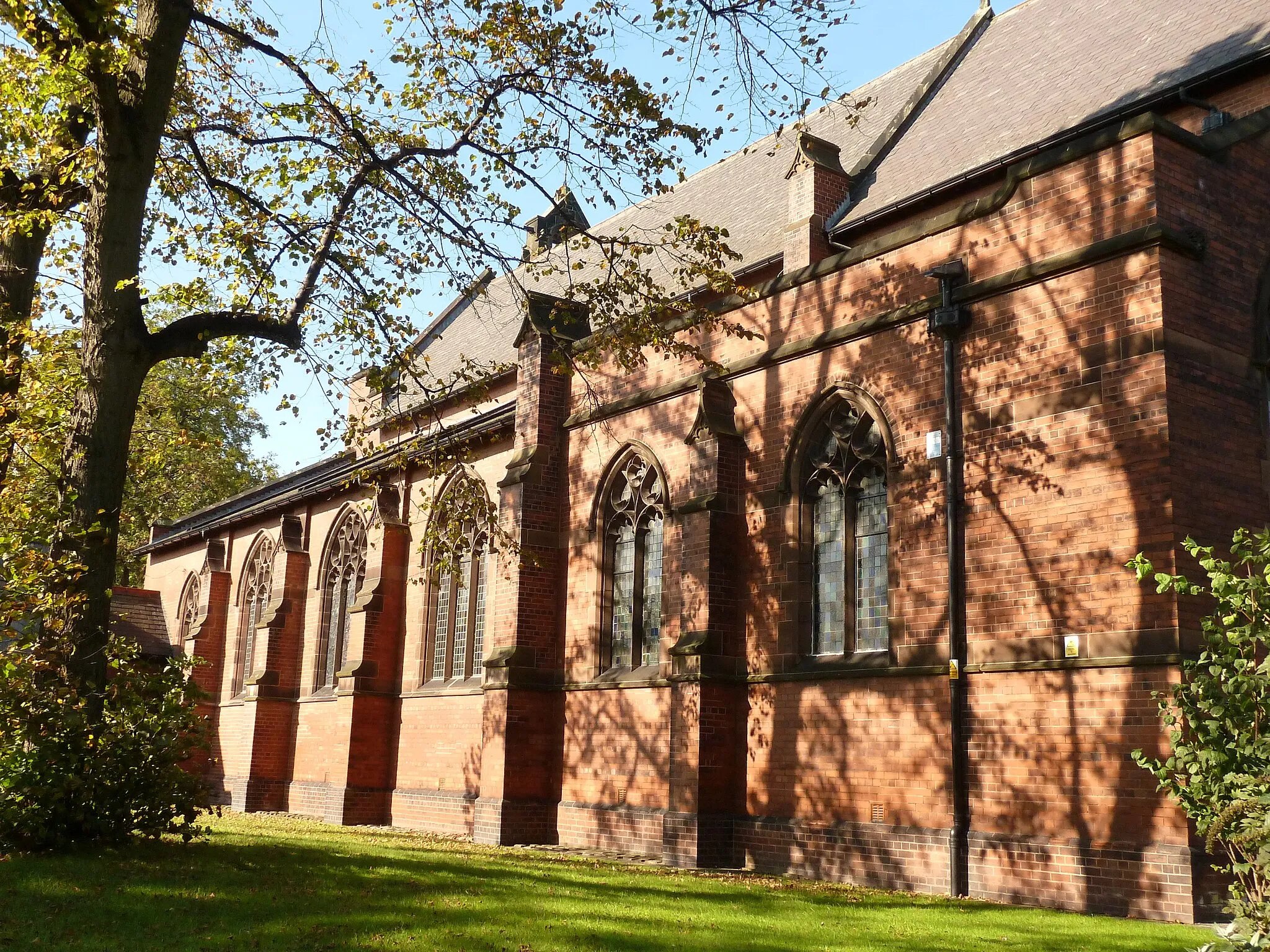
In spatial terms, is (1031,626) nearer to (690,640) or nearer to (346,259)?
(690,640)

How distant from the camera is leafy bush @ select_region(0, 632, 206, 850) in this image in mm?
10523

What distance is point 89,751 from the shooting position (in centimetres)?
1089

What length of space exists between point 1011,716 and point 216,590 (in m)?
24.8

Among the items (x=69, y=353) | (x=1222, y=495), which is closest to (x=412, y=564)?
(x=69, y=353)

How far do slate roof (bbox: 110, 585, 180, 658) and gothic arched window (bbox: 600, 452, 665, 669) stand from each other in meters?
20.1

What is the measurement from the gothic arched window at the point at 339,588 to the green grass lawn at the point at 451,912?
1304 cm

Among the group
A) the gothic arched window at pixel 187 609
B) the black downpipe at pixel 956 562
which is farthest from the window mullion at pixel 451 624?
the gothic arched window at pixel 187 609

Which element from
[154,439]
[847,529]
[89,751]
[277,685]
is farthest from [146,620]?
[847,529]

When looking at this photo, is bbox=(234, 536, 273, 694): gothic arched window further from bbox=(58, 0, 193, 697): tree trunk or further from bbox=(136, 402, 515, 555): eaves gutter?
bbox=(58, 0, 193, 697): tree trunk

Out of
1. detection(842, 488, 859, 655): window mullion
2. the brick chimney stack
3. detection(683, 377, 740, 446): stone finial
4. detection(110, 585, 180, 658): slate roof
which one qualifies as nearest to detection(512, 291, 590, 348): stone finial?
detection(683, 377, 740, 446): stone finial

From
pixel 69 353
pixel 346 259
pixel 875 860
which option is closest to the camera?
pixel 875 860

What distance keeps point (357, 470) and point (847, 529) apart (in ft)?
23.4

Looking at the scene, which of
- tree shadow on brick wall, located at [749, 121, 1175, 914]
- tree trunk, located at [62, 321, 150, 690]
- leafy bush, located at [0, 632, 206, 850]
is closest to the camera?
leafy bush, located at [0, 632, 206, 850]

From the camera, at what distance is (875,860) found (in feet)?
41.4
